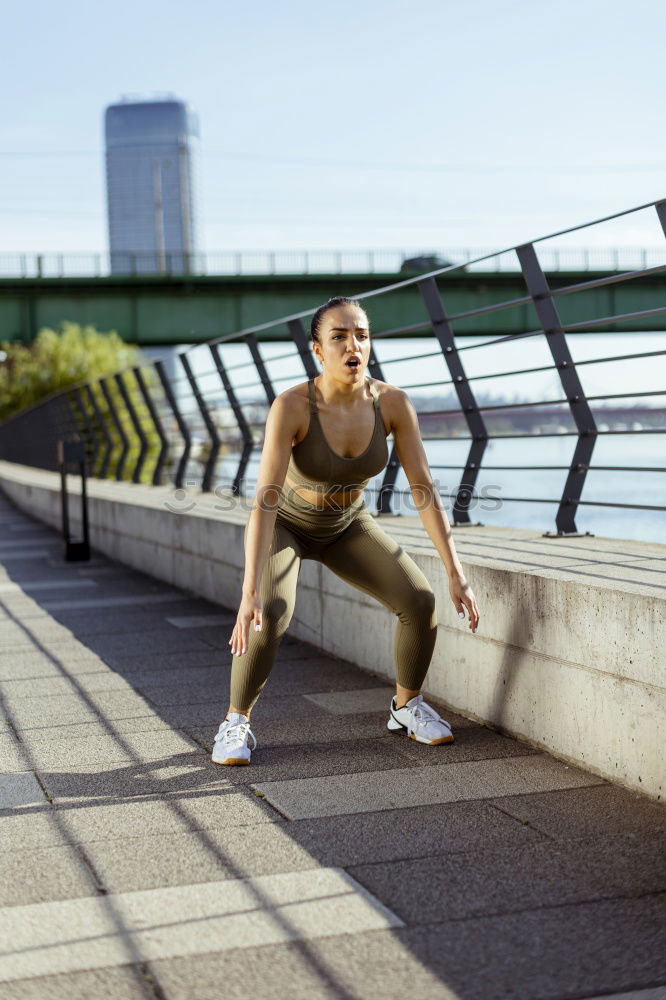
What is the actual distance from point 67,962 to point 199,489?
34.2 feet

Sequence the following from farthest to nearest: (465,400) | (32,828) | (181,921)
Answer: (465,400) → (32,828) → (181,921)

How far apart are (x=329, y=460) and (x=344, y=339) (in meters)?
0.43

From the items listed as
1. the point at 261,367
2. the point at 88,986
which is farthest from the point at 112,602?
the point at 88,986

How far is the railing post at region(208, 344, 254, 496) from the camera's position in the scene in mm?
11305

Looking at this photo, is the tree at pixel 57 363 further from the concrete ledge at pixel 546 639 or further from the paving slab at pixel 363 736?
the paving slab at pixel 363 736

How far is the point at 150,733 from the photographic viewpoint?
16.8 ft

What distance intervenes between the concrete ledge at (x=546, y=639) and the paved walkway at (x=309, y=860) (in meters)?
0.12

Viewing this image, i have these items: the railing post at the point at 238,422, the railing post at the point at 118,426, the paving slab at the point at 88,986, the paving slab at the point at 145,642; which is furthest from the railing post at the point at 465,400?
the railing post at the point at 118,426

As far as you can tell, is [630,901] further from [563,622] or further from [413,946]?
[563,622]

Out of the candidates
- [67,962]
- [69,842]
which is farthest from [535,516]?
[67,962]

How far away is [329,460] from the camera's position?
4570 millimetres

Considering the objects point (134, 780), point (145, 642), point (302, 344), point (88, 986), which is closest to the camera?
point (88, 986)

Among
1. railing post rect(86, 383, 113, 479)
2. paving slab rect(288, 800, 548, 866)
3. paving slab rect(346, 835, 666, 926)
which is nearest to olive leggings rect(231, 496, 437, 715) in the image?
paving slab rect(288, 800, 548, 866)

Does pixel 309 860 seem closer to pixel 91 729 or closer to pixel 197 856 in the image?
pixel 197 856
